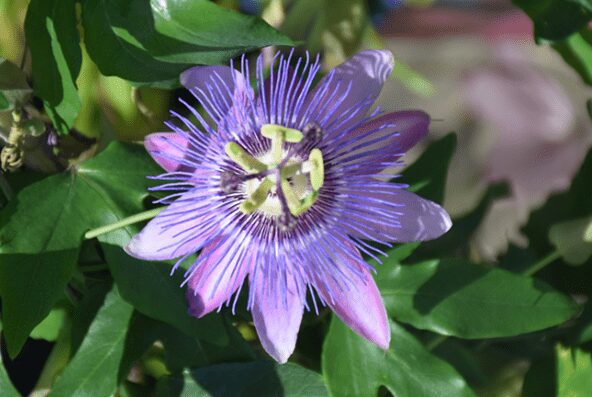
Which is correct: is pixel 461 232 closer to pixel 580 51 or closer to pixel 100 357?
pixel 580 51

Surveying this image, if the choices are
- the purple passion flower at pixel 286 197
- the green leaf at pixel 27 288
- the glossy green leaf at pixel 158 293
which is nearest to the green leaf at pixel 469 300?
the purple passion flower at pixel 286 197

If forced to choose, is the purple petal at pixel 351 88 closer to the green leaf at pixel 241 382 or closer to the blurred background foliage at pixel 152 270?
the blurred background foliage at pixel 152 270

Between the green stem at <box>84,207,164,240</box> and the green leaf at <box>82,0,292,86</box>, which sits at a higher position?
the green leaf at <box>82,0,292,86</box>

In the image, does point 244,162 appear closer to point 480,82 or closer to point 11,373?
point 11,373

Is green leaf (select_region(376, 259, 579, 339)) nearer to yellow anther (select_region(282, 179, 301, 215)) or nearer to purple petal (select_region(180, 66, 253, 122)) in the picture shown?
yellow anther (select_region(282, 179, 301, 215))

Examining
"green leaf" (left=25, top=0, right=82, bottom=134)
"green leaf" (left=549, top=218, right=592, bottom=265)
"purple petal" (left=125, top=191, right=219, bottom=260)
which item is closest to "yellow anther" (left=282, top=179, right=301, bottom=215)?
"purple petal" (left=125, top=191, right=219, bottom=260)
